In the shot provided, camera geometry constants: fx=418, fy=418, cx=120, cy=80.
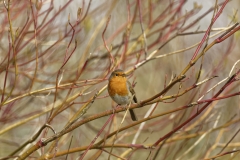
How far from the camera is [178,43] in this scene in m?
7.19

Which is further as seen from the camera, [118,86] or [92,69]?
[118,86]

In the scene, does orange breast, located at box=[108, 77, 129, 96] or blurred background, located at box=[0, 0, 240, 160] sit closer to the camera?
blurred background, located at box=[0, 0, 240, 160]

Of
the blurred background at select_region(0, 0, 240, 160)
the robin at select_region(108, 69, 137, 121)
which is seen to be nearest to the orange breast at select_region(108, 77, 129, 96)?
the robin at select_region(108, 69, 137, 121)

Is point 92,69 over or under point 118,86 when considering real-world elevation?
over

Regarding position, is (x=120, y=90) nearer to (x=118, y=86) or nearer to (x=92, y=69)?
(x=118, y=86)

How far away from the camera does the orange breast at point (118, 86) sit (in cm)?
437

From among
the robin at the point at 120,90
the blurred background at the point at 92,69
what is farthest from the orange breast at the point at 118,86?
the blurred background at the point at 92,69

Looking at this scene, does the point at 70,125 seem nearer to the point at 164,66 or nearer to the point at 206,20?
the point at 164,66

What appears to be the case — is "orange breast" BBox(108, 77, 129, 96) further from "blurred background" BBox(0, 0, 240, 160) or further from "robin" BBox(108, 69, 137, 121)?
"blurred background" BBox(0, 0, 240, 160)

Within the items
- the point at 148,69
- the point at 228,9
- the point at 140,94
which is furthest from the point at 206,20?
the point at 140,94

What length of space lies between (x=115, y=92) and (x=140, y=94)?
207 inches

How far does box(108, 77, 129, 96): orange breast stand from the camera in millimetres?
4367

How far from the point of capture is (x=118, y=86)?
4.42 m

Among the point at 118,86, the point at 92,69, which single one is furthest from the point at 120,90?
the point at 92,69
